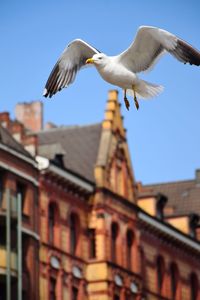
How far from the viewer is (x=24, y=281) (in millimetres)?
71562

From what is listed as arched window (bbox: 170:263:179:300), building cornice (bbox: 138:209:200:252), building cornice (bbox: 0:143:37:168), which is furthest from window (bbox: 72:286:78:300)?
arched window (bbox: 170:263:179:300)

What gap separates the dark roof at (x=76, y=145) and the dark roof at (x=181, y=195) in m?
15.2

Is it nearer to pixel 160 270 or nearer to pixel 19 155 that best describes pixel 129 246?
pixel 160 270

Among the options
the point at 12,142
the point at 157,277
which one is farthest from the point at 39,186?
the point at 157,277

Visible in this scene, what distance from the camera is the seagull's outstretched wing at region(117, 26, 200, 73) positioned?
18547 millimetres

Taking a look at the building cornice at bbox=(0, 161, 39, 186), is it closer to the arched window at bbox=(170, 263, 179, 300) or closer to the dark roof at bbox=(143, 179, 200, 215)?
the arched window at bbox=(170, 263, 179, 300)

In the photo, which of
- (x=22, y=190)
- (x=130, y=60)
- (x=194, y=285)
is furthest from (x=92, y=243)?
→ (x=130, y=60)

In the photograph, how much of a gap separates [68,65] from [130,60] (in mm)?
1765

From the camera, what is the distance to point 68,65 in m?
21.0

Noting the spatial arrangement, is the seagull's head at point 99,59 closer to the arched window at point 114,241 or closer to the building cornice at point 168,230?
the arched window at point 114,241

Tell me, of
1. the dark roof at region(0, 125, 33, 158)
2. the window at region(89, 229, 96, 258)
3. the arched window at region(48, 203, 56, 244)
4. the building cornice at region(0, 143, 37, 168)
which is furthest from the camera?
the window at region(89, 229, 96, 258)

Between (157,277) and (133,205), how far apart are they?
Result: 28.9ft

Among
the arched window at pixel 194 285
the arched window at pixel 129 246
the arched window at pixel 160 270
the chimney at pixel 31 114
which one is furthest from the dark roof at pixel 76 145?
the arched window at pixel 194 285

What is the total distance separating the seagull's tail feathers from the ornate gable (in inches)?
2424
